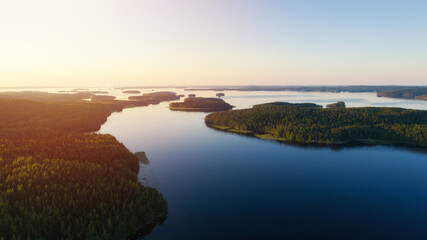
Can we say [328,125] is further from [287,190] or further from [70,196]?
[70,196]

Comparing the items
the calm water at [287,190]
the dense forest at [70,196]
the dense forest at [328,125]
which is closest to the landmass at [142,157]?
the calm water at [287,190]

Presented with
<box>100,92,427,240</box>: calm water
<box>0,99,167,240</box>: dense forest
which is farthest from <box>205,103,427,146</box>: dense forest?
<box>0,99,167,240</box>: dense forest

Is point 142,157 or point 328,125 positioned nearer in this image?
point 142,157

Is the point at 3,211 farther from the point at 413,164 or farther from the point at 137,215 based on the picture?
the point at 413,164

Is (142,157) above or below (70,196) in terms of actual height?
→ below

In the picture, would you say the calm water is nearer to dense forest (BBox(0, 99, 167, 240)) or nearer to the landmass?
the landmass

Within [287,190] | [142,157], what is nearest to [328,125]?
[287,190]
